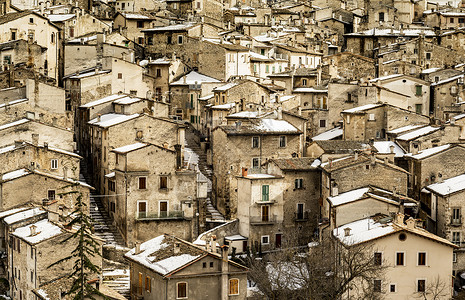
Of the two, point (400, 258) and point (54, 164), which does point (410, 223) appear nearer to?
Result: point (400, 258)

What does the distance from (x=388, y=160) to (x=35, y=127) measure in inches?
822

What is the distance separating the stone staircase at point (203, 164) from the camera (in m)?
78.2

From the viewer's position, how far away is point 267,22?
4882 inches

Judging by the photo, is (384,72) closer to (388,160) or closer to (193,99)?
(193,99)

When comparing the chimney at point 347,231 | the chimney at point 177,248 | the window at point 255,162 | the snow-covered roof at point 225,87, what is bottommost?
the chimney at point 177,248

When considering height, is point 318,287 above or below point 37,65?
below

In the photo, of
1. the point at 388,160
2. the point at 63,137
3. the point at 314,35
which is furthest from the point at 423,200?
the point at 314,35

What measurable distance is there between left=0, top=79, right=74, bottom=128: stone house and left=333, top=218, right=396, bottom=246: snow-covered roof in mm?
23080

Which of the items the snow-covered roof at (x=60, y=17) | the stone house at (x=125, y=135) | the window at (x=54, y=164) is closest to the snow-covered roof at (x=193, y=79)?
the snow-covered roof at (x=60, y=17)

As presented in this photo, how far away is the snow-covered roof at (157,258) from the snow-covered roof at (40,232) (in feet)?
15.2

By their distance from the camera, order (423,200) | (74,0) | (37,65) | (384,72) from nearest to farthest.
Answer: (423,200) → (37,65) → (384,72) → (74,0)

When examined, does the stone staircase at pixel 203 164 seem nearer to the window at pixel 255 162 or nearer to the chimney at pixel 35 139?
the window at pixel 255 162

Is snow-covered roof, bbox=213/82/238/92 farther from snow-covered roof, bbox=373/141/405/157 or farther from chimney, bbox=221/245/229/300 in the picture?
chimney, bbox=221/245/229/300

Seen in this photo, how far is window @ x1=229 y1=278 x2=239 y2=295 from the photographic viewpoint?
206ft
